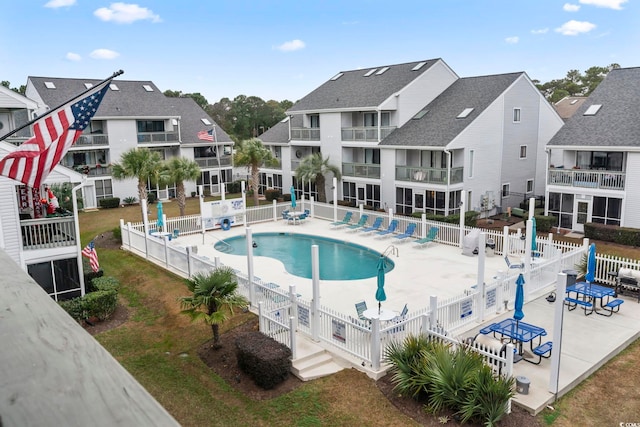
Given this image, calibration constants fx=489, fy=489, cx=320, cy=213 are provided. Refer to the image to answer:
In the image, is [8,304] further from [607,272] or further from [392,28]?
[392,28]

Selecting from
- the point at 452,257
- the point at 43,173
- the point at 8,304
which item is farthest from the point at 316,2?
the point at 8,304

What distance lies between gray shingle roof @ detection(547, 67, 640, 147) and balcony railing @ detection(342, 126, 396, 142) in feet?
36.3

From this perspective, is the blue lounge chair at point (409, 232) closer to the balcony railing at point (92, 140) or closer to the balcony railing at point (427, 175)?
the balcony railing at point (427, 175)

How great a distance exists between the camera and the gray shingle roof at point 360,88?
117ft

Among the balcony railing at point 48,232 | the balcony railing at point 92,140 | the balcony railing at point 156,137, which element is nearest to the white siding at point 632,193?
the balcony railing at point 48,232

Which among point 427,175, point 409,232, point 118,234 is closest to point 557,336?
point 409,232

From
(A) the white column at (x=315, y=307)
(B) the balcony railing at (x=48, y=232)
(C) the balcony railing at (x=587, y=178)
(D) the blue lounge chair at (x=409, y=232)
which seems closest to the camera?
(A) the white column at (x=315, y=307)

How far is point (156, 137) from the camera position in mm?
42156

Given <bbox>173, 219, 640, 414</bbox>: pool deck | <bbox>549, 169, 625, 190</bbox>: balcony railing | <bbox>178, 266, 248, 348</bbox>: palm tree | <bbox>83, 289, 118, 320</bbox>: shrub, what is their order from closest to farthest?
<bbox>173, 219, 640, 414</bbox>: pool deck, <bbox>178, 266, 248, 348</bbox>: palm tree, <bbox>83, 289, 118, 320</bbox>: shrub, <bbox>549, 169, 625, 190</bbox>: balcony railing

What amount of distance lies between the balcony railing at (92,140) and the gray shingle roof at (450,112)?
890 inches

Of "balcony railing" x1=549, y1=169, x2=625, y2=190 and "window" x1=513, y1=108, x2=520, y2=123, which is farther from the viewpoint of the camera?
"window" x1=513, y1=108, x2=520, y2=123

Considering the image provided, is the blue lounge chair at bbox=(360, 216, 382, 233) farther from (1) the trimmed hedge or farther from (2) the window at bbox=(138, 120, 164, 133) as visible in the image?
(2) the window at bbox=(138, 120, 164, 133)

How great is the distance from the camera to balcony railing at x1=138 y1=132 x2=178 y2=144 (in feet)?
136

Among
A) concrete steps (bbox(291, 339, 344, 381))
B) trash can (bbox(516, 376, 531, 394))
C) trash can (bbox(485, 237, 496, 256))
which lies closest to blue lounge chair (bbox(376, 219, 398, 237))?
trash can (bbox(485, 237, 496, 256))
